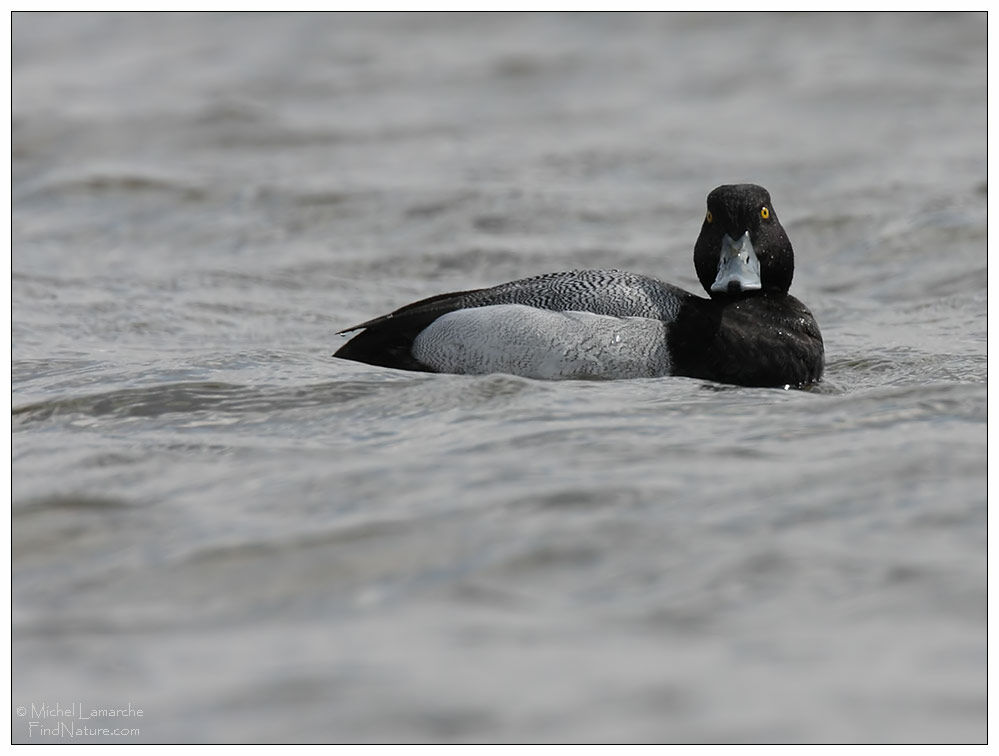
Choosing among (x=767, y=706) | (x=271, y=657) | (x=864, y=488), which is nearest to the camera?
(x=767, y=706)

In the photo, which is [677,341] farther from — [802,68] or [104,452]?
[802,68]

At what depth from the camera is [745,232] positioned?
7.60 metres

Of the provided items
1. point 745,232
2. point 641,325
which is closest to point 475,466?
point 641,325

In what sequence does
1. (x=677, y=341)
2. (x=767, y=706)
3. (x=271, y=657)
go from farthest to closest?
1. (x=677, y=341)
2. (x=271, y=657)
3. (x=767, y=706)

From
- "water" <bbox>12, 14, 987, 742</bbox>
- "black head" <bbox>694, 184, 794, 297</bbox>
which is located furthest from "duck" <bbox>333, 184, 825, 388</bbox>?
"water" <bbox>12, 14, 987, 742</bbox>

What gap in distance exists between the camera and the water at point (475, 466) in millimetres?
4188

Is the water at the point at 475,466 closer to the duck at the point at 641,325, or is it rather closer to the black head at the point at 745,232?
the duck at the point at 641,325

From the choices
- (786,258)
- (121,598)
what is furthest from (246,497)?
(786,258)

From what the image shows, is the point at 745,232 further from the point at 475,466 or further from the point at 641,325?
the point at 475,466

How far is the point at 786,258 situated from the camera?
25.5 ft

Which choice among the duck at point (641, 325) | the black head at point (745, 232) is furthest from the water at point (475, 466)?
the black head at point (745, 232)

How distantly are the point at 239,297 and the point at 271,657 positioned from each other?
6.14 metres

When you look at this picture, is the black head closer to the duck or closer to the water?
the duck
